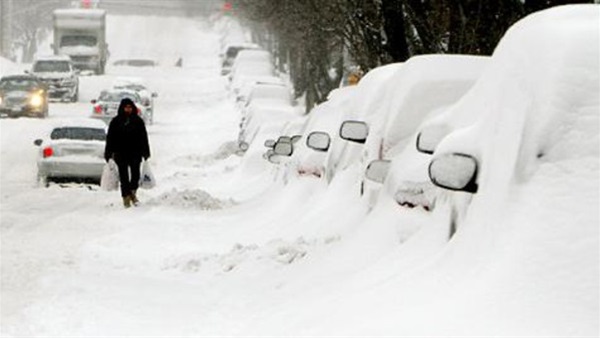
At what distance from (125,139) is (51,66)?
34.7 metres

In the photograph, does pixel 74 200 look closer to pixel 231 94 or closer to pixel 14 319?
pixel 14 319

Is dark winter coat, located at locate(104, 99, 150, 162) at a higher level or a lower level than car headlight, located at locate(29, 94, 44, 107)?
higher

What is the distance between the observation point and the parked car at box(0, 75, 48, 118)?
142 ft

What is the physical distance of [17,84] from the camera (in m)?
44.0

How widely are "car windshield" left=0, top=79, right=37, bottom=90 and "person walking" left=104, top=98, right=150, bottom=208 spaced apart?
83.0ft

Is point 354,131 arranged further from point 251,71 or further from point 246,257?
point 251,71

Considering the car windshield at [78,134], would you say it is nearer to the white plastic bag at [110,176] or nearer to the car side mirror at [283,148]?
the white plastic bag at [110,176]

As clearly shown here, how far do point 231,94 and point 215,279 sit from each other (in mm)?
48875

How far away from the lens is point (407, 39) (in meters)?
26.8

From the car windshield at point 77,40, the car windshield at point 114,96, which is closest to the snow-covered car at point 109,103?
the car windshield at point 114,96

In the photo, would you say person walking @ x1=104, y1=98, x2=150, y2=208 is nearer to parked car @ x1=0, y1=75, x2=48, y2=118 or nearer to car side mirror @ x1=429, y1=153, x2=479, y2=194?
car side mirror @ x1=429, y1=153, x2=479, y2=194

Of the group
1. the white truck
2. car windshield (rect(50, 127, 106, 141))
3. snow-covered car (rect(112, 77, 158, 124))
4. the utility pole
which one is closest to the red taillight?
car windshield (rect(50, 127, 106, 141))

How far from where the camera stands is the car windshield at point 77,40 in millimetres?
62062

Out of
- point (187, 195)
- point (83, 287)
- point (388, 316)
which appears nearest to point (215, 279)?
point (83, 287)
